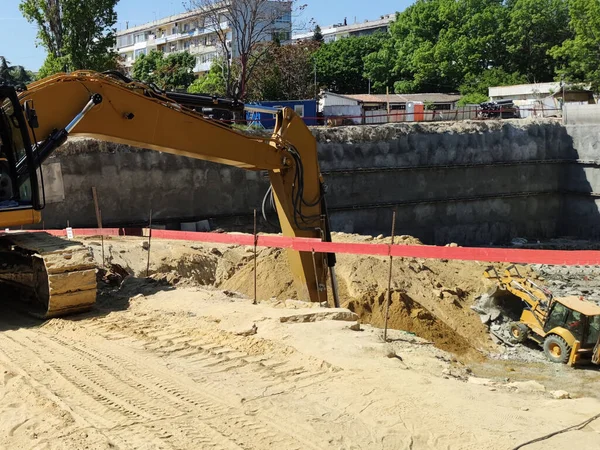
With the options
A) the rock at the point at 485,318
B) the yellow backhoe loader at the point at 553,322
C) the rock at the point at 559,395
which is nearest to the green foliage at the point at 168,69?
the rock at the point at 485,318

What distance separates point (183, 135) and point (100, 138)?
3.47ft

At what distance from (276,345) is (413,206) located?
61.8 ft

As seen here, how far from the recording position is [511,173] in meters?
27.2

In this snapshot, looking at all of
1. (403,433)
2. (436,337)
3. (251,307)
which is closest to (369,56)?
(436,337)

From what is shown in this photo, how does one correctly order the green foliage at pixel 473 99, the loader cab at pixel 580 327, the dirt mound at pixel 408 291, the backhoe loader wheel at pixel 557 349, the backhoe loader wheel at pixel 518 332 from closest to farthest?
the loader cab at pixel 580 327, the backhoe loader wheel at pixel 557 349, the dirt mound at pixel 408 291, the backhoe loader wheel at pixel 518 332, the green foliage at pixel 473 99

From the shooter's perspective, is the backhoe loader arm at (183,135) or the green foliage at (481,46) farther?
the green foliage at (481,46)

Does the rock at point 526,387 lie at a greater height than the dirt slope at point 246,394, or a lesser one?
lesser

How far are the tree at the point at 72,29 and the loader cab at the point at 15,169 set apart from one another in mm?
19043

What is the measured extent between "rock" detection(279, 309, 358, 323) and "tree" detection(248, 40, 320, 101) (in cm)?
3158

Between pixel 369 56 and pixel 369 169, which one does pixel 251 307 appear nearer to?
pixel 369 169

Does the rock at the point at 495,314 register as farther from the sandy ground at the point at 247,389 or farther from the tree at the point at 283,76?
the tree at the point at 283,76

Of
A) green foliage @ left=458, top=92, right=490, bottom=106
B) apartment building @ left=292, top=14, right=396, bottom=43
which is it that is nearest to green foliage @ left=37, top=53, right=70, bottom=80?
green foliage @ left=458, top=92, right=490, bottom=106

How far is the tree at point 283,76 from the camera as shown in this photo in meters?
39.2

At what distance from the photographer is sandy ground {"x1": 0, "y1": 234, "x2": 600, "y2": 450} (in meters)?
4.91
